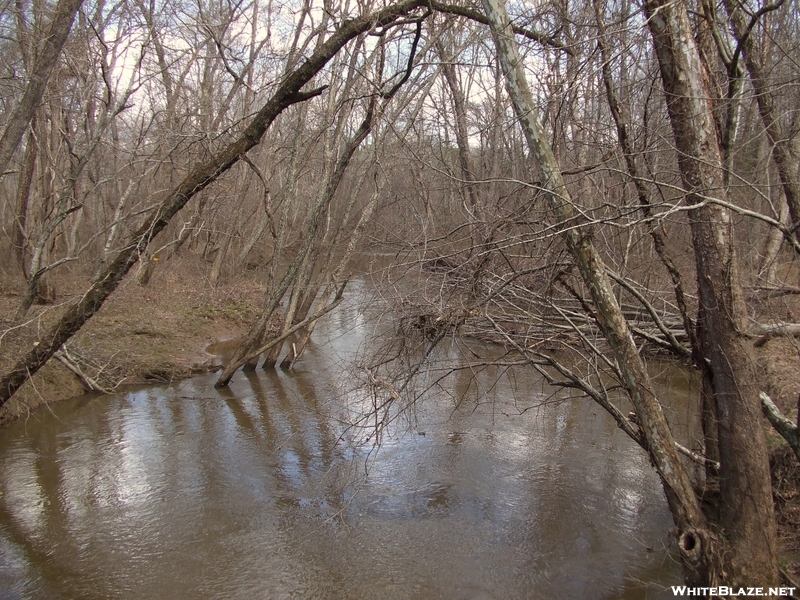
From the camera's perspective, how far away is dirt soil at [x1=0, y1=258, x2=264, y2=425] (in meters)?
9.94

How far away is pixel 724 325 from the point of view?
14.4 ft

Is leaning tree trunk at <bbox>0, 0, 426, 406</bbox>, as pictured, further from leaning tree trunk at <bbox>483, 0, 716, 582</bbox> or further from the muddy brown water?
the muddy brown water

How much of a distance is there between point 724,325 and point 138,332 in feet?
40.9

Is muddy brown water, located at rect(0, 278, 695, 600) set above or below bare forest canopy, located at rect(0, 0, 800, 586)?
below

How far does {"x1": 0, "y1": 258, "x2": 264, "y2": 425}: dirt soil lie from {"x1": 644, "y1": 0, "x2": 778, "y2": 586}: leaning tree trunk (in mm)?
7375

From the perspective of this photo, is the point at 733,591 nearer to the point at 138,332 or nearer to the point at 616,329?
the point at 616,329

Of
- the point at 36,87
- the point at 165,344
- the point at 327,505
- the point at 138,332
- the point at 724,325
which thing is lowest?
the point at 327,505

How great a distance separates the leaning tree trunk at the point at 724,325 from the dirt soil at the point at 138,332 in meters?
7.38

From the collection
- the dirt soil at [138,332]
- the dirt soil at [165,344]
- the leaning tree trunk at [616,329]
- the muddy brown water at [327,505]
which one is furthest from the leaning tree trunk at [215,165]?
the muddy brown water at [327,505]

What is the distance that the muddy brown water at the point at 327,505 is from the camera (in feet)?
18.0

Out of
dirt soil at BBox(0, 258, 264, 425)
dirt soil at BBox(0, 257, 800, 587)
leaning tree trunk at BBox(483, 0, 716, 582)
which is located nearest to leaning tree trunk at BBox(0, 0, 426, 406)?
dirt soil at BBox(0, 258, 264, 425)

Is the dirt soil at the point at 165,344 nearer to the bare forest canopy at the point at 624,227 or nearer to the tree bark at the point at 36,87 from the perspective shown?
the bare forest canopy at the point at 624,227

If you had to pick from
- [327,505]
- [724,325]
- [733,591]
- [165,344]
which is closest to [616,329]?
[724,325]

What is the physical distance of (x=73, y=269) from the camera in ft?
61.8
